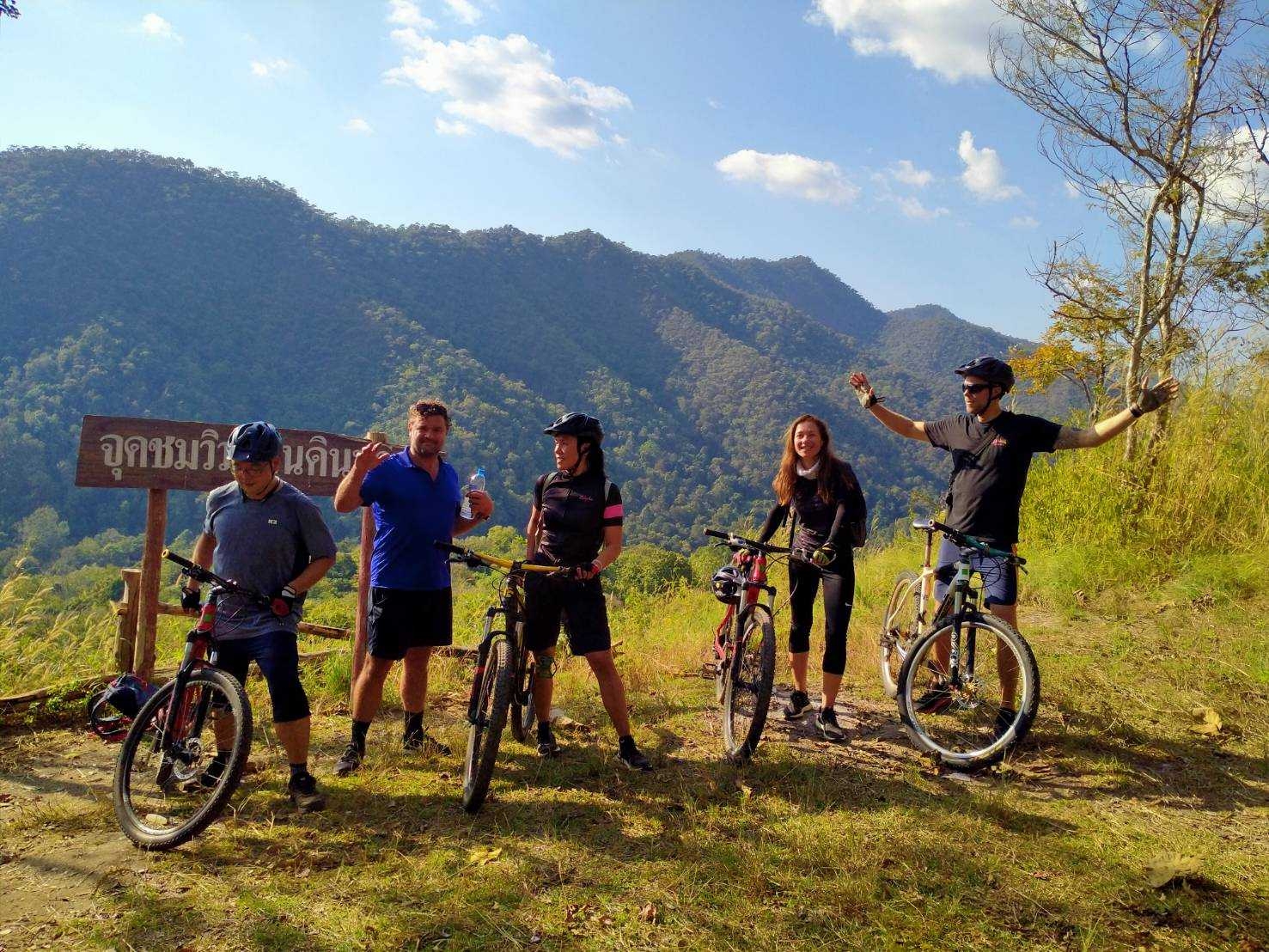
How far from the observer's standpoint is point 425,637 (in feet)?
14.7

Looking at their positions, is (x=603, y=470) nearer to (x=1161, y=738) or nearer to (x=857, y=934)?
(x=857, y=934)

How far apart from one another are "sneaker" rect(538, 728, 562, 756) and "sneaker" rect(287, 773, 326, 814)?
124 centimetres

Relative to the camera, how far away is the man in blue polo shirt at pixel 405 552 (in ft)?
14.3

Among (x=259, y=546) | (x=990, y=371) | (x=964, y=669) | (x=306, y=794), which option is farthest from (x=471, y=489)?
(x=990, y=371)

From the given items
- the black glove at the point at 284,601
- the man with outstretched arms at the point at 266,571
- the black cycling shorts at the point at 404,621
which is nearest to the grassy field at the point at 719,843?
the man with outstretched arms at the point at 266,571

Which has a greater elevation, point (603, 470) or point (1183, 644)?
point (603, 470)

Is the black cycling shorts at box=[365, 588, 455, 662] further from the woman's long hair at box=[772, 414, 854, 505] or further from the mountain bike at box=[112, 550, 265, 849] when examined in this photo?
the woman's long hair at box=[772, 414, 854, 505]

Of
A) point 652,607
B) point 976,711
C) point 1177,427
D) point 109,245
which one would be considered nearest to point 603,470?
point 976,711

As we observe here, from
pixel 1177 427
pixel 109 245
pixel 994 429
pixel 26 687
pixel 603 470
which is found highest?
pixel 109 245

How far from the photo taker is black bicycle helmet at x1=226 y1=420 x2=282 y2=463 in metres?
3.69

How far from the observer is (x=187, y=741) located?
3.63 m

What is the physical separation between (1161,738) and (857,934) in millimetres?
3070

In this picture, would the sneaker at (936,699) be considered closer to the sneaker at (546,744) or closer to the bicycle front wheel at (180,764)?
the sneaker at (546,744)

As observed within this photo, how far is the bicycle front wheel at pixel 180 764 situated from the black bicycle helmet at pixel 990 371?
419 cm
